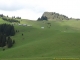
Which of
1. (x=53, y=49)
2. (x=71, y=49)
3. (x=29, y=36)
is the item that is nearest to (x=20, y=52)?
(x=53, y=49)

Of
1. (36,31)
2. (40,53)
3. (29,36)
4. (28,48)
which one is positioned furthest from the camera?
(36,31)

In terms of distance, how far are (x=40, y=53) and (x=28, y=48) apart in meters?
12.4

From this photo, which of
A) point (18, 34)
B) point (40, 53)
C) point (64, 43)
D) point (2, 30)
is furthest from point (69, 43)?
point (2, 30)

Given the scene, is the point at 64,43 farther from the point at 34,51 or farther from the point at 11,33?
the point at 11,33

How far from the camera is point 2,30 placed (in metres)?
191

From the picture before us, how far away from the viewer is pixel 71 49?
11562 centimetres

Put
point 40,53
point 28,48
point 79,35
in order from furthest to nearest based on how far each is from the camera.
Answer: point 79,35 → point 28,48 → point 40,53

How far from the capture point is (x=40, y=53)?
367 ft

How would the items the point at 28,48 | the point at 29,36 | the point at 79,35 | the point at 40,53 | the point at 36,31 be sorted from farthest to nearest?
1. the point at 36,31
2. the point at 29,36
3. the point at 79,35
4. the point at 28,48
5. the point at 40,53

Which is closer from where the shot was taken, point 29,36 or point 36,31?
point 29,36

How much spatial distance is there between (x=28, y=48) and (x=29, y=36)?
2015 inches

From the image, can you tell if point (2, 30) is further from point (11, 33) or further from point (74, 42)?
point (74, 42)

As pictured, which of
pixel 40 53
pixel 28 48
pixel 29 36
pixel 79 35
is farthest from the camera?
pixel 29 36

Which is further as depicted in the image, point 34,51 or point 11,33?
point 11,33
